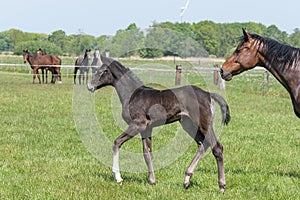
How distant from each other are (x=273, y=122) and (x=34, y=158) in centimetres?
740

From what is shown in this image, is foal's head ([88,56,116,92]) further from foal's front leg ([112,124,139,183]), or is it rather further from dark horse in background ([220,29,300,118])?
dark horse in background ([220,29,300,118])

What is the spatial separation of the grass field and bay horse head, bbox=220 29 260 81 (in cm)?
152

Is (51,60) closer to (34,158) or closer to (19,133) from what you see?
(19,133)

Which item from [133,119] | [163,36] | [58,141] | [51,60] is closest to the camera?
[133,119]

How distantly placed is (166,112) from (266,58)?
1770mm

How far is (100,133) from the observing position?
404 inches

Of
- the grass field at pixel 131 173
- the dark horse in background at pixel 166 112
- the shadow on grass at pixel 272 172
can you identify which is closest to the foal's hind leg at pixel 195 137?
the dark horse in background at pixel 166 112

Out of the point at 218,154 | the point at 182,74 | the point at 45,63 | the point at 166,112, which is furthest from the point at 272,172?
the point at 45,63

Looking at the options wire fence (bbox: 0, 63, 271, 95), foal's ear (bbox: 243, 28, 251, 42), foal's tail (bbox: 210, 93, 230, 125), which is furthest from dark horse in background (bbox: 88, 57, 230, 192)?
foal's ear (bbox: 243, 28, 251, 42)

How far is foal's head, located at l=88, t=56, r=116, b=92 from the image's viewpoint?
20.7 feet

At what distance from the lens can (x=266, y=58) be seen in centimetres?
654

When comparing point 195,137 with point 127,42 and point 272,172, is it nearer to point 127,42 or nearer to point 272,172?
point 272,172

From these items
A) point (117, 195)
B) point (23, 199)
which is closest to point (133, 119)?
point (117, 195)

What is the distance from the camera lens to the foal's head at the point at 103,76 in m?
6.32
